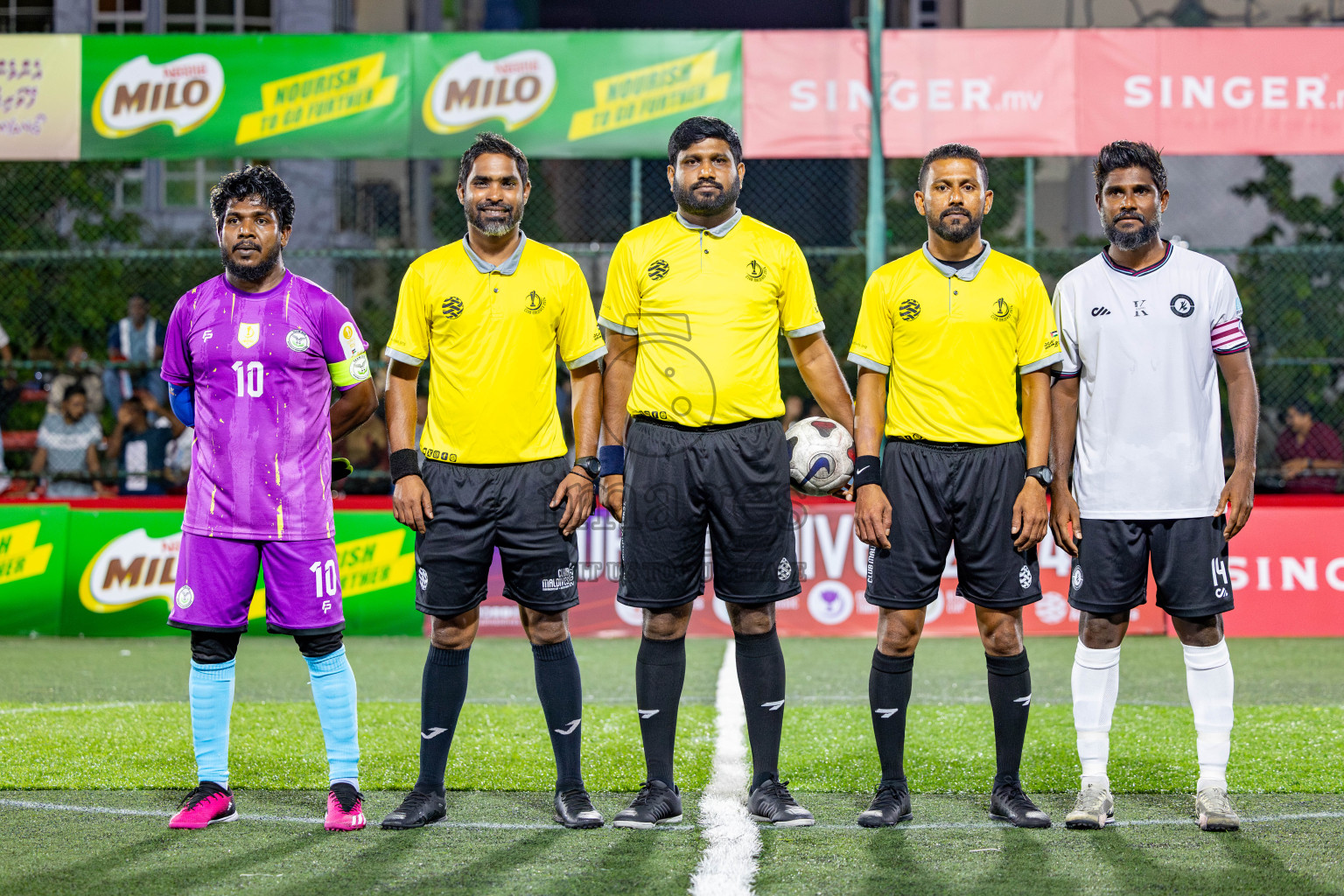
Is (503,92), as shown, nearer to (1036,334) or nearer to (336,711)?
(1036,334)

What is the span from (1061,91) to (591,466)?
27.5ft

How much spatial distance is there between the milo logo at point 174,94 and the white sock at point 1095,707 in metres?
9.91

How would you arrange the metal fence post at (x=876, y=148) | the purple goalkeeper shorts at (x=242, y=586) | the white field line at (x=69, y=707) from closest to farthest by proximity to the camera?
1. the purple goalkeeper shorts at (x=242, y=586)
2. the white field line at (x=69, y=707)
3. the metal fence post at (x=876, y=148)

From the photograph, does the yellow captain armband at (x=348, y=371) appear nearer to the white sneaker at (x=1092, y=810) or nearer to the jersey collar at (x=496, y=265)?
the jersey collar at (x=496, y=265)

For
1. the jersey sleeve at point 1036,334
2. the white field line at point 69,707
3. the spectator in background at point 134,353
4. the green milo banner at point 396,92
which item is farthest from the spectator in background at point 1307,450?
the spectator in background at point 134,353

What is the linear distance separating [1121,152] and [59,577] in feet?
30.0

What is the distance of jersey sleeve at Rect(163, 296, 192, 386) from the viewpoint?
15.9 ft

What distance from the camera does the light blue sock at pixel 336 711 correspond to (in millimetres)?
4770

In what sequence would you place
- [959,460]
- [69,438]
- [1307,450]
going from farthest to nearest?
[69,438]
[1307,450]
[959,460]

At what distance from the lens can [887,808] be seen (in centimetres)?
472

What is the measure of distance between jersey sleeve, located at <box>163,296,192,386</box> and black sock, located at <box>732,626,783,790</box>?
7.40 ft

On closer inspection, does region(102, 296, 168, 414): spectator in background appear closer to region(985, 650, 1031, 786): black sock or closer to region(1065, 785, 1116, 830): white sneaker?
region(985, 650, 1031, 786): black sock

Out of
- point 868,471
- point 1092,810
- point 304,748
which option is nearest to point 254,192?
point 868,471

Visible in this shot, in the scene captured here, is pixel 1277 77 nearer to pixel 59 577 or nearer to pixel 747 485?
pixel 747 485
